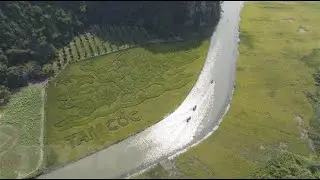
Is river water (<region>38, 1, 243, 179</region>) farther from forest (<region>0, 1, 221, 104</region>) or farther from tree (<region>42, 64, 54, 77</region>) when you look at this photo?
tree (<region>42, 64, 54, 77</region>)

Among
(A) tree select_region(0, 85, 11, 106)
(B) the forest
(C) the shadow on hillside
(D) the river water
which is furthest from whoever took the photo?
(C) the shadow on hillside

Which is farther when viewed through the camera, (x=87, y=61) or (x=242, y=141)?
(x=87, y=61)

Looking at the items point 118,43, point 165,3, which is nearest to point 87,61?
point 118,43

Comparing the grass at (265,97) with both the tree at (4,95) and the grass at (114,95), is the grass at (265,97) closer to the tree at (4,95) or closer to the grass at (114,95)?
the grass at (114,95)

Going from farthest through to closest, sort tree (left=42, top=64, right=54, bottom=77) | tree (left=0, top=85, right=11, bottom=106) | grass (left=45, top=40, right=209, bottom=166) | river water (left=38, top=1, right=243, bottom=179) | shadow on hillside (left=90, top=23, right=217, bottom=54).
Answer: shadow on hillside (left=90, top=23, right=217, bottom=54) < tree (left=42, top=64, right=54, bottom=77) < tree (left=0, top=85, right=11, bottom=106) < grass (left=45, top=40, right=209, bottom=166) < river water (left=38, top=1, right=243, bottom=179)

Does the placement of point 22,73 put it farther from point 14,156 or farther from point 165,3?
point 165,3

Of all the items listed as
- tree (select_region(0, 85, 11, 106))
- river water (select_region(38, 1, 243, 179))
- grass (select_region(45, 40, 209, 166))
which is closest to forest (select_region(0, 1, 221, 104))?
tree (select_region(0, 85, 11, 106))

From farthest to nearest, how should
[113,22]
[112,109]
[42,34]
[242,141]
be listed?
[113,22] → [42,34] → [112,109] → [242,141]
